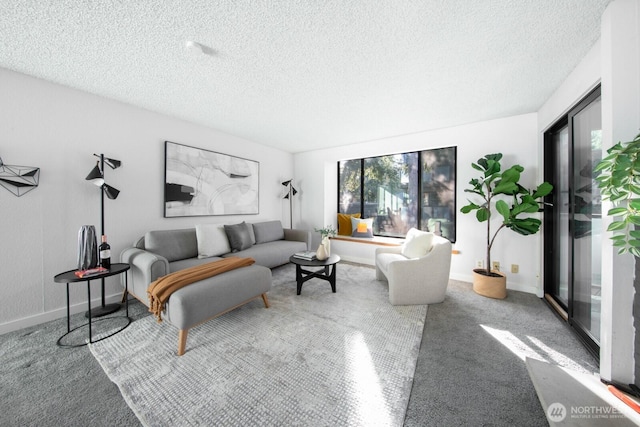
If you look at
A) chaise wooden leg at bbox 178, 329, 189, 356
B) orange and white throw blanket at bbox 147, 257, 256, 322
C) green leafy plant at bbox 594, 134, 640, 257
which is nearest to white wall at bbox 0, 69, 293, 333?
orange and white throw blanket at bbox 147, 257, 256, 322

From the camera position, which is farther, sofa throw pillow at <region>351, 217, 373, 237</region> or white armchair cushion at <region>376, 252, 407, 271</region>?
sofa throw pillow at <region>351, 217, 373, 237</region>

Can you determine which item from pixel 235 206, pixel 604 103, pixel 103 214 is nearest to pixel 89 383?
pixel 103 214

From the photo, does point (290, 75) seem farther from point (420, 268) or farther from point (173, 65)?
point (420, 268)

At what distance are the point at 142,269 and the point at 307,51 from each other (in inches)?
98.9

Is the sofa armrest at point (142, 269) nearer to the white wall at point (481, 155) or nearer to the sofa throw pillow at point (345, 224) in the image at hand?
the sofa throw pillow at point (345, 224)

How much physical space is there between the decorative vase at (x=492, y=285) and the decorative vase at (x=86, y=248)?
167 inches

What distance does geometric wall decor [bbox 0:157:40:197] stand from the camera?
1914mm

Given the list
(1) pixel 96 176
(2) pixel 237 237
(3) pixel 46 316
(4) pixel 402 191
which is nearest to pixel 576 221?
(4) pixel 402 191

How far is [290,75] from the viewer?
6.66 feet

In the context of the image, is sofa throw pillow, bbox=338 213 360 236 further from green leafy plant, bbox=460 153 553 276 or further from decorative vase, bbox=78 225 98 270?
decorative vase, bbox=78 225 98 270

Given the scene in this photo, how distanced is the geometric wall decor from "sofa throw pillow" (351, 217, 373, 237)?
Result: 4234mm

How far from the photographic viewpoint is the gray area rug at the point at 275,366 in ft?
3.91

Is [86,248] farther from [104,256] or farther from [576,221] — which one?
[576,221]

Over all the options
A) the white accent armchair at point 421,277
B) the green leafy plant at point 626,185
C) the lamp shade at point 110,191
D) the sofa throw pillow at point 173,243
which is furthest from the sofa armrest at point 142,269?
the green leafy plant at point 626,185
